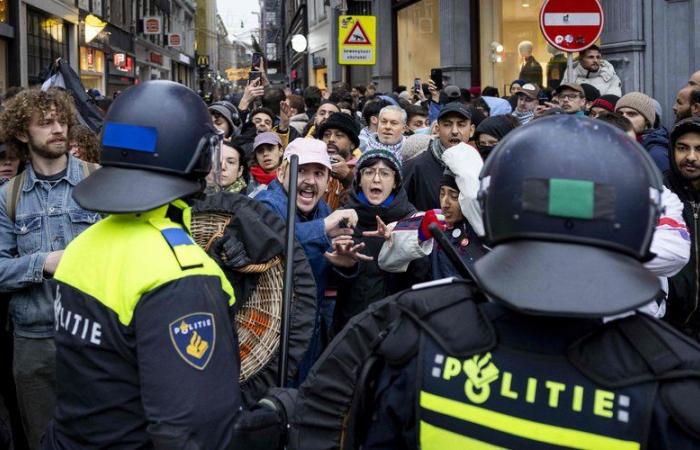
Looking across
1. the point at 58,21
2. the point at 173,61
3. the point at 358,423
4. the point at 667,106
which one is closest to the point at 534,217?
the point at 358,423

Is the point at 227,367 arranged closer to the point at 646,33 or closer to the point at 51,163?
the point at 51,163

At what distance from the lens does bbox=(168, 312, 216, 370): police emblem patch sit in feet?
6.69

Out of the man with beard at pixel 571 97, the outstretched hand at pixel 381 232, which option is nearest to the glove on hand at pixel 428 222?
the outstretched hand at pixel 381 232

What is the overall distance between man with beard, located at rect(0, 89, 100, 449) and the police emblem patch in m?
1.96

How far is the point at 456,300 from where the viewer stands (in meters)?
1.76

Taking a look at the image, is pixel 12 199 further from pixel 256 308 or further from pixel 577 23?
pixel 577 23

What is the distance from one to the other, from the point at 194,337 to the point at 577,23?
279 inches

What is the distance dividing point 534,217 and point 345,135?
5523 mm

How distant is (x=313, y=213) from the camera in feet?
15.5

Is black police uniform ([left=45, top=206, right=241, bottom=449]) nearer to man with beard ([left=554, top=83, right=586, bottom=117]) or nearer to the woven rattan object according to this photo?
the woven rattan object

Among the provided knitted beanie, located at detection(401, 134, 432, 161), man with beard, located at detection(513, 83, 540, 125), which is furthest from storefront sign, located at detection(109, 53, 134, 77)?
knitted beanie, located at detection(401, 134, 432, 161)

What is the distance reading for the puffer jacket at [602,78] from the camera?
9141 mm

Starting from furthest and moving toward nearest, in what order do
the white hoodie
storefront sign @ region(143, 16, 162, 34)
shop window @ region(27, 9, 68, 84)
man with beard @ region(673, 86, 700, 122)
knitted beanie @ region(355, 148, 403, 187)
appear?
1. storefront sign @ region(143, 16, 162, 34)
2. shop window @ region(27, 9, 68, 84)
3. man with beard @ region(673, 86, 700, 122)
4. knitted beanie @ region(355, 148, 403, 187)
5. the white hoodie

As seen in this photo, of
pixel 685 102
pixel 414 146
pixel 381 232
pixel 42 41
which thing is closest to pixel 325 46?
pixel 42 41
